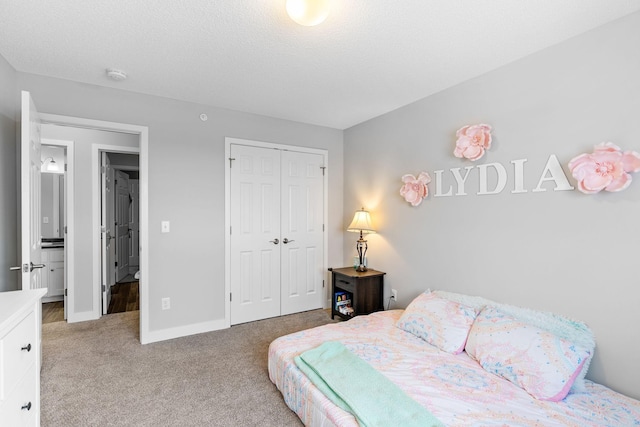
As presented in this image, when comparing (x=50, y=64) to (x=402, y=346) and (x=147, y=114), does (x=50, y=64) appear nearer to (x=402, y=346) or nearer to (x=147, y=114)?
(x=147, y=114)

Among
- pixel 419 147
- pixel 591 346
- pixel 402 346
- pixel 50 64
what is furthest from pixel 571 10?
pixel 50 64

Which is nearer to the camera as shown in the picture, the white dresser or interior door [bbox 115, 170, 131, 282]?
the white dresser

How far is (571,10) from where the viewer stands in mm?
1695

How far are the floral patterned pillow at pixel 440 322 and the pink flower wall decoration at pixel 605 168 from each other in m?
1.14

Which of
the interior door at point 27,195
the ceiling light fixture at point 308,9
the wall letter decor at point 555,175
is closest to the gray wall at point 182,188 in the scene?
the interior door at point 27,195

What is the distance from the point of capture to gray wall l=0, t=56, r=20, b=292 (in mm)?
2123

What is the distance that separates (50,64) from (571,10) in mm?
3470

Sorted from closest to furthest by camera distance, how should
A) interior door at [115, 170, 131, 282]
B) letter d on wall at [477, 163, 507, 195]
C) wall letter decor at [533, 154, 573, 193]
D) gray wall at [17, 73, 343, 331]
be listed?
wall letter decor at [533, 154, 573, 193], letter d on wall at [477, 163, 507, 195], gray wall at [17, 73, 343, 331], interior door at [115, 170, 131, 282]

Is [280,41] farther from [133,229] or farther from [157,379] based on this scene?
[133,229]

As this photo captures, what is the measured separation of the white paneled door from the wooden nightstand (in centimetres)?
51

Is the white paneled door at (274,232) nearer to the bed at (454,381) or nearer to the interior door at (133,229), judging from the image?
the bed at (454,381)

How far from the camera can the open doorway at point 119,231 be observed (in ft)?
12.4

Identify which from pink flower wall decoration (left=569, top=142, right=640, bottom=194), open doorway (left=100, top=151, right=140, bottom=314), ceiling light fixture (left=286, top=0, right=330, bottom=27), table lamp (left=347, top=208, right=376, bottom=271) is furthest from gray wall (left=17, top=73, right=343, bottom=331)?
pink flower wall decoration (left=569, top=142, right=640, bottom=194)

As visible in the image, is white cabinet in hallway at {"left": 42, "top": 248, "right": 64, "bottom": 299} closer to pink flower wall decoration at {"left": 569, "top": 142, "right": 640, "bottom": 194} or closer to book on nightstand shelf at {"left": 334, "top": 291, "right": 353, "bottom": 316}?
book on nightstand shelf at {"left": 334, "top": 291, "right": 353, "bottom": 316}
